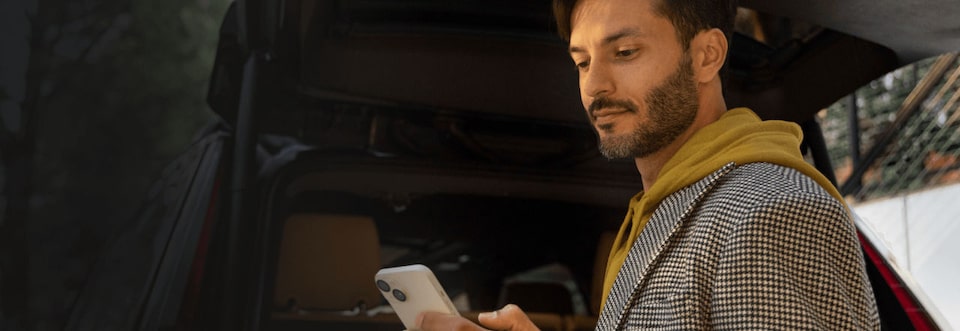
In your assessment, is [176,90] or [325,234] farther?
[325,234]

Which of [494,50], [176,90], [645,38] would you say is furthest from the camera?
[494,50]

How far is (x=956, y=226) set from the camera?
400 cm

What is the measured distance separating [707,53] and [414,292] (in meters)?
0.50

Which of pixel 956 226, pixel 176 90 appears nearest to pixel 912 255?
pixel 956 226

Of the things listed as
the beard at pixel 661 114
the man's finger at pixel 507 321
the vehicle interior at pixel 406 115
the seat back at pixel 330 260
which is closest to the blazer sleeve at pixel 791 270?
the beard at pixel 661 114

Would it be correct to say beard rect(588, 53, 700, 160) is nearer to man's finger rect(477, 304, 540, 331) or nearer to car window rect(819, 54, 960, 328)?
man's finger rect(477, 304, 540, 331)

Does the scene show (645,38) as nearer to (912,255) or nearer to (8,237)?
(8,237)

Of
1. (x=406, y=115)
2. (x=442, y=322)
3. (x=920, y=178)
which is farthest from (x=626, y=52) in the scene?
(x=920, y=178)

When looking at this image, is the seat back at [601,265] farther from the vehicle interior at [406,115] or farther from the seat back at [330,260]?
the seat back at [330,260]

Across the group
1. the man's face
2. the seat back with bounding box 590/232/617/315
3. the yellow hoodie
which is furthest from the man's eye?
the seat back with bounding box 590/232/617/315

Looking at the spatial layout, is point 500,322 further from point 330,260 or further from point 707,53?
point 330,260

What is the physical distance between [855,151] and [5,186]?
4882 millimetres

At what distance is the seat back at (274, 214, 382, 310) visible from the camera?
2156mm

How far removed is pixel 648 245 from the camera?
0.93 metres
